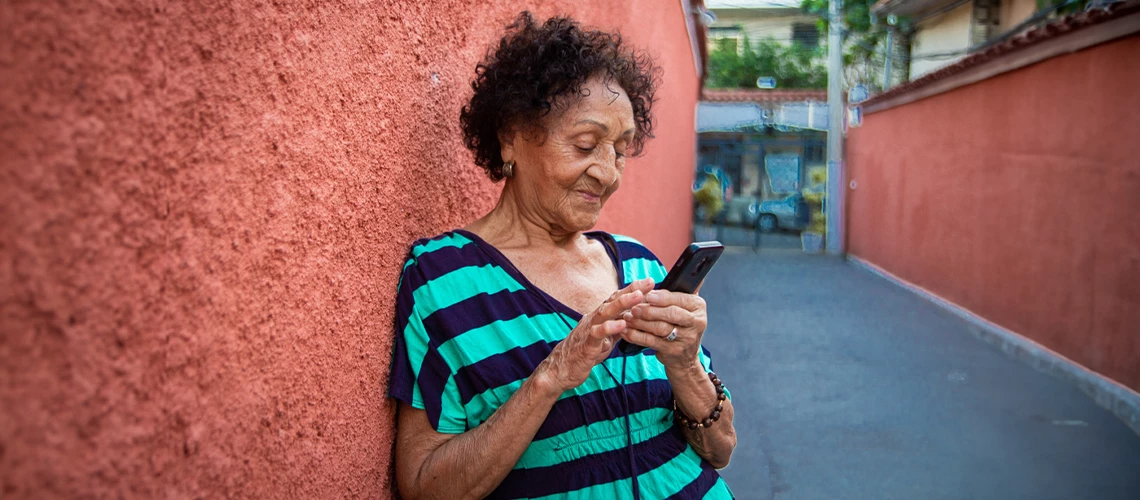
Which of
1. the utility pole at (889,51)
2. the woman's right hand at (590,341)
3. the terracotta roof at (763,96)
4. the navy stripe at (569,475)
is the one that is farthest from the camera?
the terracotta roof at (763,96)

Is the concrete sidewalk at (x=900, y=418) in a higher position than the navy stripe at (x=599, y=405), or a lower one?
lower

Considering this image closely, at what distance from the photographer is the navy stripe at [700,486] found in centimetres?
166

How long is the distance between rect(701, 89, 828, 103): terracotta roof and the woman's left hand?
20.6 m

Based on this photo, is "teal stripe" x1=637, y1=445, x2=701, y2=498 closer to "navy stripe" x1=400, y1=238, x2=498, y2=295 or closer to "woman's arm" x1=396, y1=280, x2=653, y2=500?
"woman's arm" x1=396, y1=280, x2=653, y2=500

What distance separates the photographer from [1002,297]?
8414 millimetres

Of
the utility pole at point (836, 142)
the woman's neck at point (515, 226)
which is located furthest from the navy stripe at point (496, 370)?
the utility pole at point (836, 142)

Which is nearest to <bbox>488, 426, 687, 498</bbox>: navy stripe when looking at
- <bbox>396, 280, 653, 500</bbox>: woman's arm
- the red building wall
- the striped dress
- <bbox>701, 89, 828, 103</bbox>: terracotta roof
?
the striped dress

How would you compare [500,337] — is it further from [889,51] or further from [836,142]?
[889,51]

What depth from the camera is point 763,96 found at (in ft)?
70.7

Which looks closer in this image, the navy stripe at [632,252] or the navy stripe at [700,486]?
the navy stripe at [700,486]

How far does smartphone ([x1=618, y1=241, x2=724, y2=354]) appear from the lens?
1.48m

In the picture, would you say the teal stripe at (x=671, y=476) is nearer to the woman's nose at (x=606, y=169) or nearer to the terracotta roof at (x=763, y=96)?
the woman's nose at (x=606, y=169)

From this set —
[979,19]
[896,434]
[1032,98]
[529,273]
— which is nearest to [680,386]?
[529,273]

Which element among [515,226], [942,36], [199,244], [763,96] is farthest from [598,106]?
[763,96]
